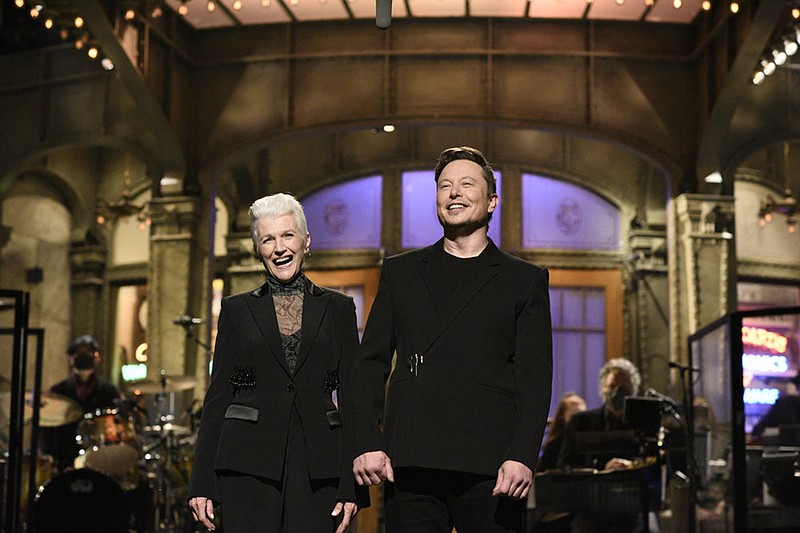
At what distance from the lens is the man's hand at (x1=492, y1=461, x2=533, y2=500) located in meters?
2.76

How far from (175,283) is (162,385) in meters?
1.79

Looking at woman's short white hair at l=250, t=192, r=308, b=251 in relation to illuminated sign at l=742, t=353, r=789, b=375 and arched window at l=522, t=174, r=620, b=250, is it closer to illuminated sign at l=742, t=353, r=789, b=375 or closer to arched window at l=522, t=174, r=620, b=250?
arched window at l=522, t=174, r=620, b=250

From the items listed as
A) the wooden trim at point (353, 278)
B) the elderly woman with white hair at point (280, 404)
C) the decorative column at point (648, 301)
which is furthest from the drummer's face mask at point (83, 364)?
the elderly woman with white hair at point (280, 404)

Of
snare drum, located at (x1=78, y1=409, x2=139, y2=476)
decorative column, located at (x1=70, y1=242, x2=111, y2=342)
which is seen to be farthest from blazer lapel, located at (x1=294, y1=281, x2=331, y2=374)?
decorative column, located at (x1=70, y1=242, x2=111, y2=342)

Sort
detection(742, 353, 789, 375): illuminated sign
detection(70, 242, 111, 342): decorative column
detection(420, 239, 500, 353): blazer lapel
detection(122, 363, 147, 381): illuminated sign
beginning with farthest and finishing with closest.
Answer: detection(70, 242, 111, 342): decorative column, detection(122, 363, 147, 381): illuminated sign, detection(742, 353, 789, 375): illuminated sign, detection(420, 239, 500, 353): blazer lapel

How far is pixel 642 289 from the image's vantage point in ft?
41.0

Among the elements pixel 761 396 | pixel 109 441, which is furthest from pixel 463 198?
pixel 761 396

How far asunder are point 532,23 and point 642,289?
344 centimetres

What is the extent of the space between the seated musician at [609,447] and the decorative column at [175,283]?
3689 millimetres

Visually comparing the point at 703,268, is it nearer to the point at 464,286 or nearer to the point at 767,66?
the point at 767,66

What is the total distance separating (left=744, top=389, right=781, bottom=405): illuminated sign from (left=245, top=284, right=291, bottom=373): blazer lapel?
6783mm

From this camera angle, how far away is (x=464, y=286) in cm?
301

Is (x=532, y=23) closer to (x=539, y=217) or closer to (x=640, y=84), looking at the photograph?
(x=640, y=84)

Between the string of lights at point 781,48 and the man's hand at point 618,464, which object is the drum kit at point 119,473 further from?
the string of lights at point 781,48
